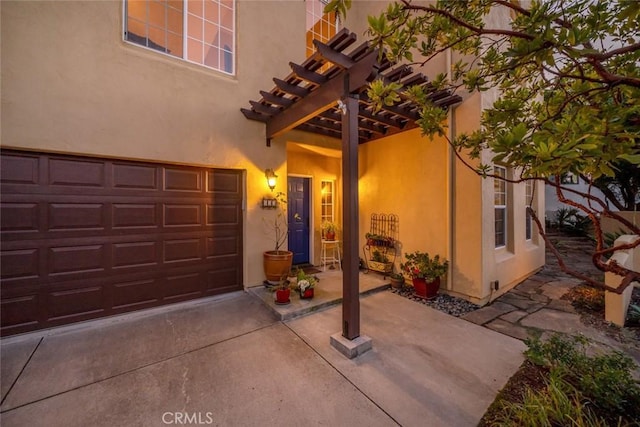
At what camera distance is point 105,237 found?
11.2ft

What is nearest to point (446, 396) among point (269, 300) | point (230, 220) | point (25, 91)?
point (269, 300)

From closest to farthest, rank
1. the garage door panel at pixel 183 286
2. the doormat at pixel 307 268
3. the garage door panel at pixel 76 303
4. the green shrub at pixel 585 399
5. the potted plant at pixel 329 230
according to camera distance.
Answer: the green shrub at pixel 585 399 → the garage door panel at pixel 76 303 → the garage door panel at pixel 183 286 → the doormat at pixel 307 268 → the potted plant at pixel 329 230

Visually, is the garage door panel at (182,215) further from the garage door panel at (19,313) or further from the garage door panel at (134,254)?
the garage door panel at (19,313)

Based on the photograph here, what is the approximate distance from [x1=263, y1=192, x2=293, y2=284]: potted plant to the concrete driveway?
1080 mm

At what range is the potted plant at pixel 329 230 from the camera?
19.3 feet

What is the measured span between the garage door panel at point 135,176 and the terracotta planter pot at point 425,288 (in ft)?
15.2

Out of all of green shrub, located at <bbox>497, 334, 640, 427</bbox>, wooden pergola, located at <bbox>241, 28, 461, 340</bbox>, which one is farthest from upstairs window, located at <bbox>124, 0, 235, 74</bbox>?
green shrub, located at <bbox>497, 334, 640, 427</bbox>

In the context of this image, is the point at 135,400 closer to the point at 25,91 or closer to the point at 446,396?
the point at 446,396

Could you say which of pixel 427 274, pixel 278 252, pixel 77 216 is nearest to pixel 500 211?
pixel 427 274

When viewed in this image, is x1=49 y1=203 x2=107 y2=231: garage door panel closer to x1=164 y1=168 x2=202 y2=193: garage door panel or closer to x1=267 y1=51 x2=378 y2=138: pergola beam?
x1=164 y1=168 x2=202 y2=193: garage door panel

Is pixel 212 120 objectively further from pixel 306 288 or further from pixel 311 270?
pixel 311 270

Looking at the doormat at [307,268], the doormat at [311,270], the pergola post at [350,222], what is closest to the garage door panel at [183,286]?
the doormat at [307,268]

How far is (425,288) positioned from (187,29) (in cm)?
602

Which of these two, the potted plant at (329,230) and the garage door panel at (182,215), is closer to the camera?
the garage door panel at (182,215)
